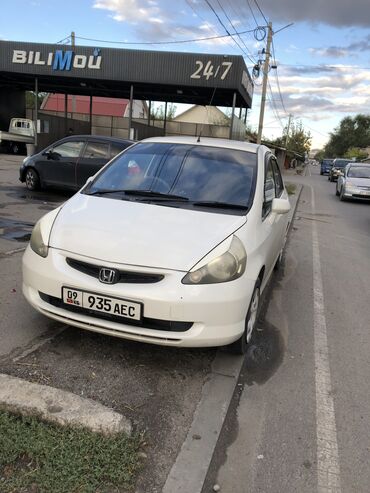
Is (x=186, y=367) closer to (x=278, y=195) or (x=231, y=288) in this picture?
(x=231, y=288)

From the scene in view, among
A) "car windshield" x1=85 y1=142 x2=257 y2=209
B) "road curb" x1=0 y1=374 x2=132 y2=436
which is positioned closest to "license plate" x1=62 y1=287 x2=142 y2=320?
"road curb" x1=0 y1=374 x2=132 y2=436

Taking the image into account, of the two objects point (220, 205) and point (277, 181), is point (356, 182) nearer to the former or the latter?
point (277, 181)

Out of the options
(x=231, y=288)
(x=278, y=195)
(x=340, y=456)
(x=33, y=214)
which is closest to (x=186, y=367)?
(x=231, y=288)

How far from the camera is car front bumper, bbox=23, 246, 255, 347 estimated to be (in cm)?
311

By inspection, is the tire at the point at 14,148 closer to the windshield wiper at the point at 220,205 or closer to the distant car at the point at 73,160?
the distant car at the point at 73,160

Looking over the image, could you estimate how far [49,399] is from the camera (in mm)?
2795

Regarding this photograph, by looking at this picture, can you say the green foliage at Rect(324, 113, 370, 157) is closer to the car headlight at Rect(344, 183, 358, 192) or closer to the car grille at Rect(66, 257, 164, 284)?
the car headlight at Rect(344, 183, 358, 192)

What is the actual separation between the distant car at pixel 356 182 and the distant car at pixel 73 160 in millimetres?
10847

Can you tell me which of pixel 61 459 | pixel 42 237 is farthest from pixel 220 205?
pixel 61 459

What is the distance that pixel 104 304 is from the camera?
10.4 ft

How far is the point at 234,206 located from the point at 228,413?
170 cm

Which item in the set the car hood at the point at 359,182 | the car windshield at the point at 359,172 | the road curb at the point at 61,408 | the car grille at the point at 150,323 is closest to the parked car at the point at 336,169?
the car windshield at the point at 359,172

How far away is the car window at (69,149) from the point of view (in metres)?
11.2

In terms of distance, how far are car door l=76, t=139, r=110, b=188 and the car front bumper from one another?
781 centimetres
